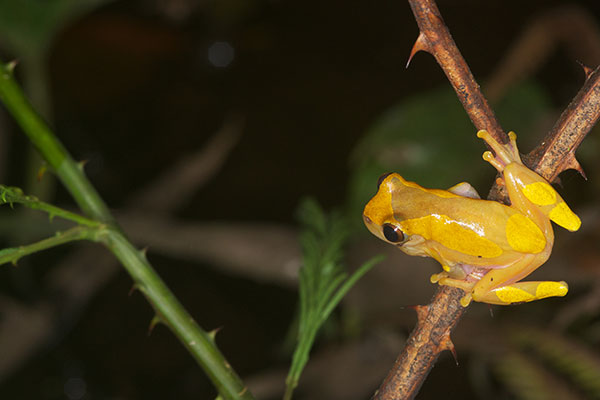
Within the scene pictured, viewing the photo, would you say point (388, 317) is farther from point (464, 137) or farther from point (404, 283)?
point (464, 137)

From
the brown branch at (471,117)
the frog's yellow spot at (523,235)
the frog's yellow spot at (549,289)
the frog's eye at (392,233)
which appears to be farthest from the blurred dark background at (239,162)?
the brown branch at (471,117)

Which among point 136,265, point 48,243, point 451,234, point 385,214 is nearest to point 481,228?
point 451,234

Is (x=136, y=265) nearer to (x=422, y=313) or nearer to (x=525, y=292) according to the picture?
(x=422, y=313)

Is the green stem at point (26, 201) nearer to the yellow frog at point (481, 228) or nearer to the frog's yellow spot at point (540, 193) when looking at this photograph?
the yellow frog at point (481, 228)

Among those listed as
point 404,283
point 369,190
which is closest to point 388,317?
point 404,283

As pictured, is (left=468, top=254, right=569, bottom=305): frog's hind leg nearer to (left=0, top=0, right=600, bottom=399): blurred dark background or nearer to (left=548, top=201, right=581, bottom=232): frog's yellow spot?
(left=548, top=201, right=581, bottom=232): frog's yellow spot
